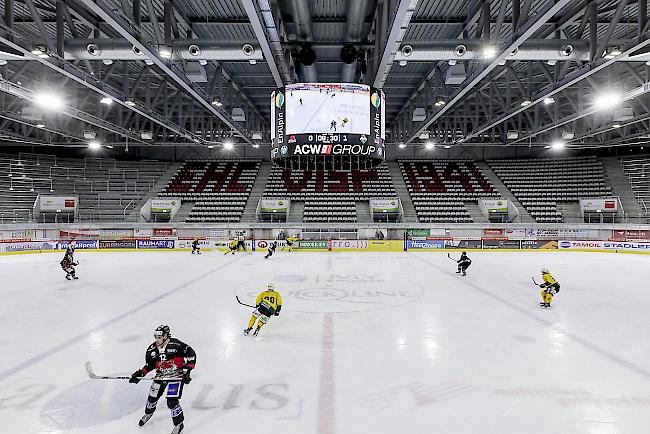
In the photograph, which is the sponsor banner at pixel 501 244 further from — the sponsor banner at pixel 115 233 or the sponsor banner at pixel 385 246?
the sponsor banner at pixel 115 233

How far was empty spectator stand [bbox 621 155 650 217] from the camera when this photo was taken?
106ft

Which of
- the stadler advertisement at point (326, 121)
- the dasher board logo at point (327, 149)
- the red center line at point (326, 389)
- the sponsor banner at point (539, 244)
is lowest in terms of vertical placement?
the red center line at point (326, 389)

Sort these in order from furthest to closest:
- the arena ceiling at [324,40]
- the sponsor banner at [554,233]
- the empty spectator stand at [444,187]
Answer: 1. the empty spectator stand at [444,187]
2. the sponsor banner at [554,233]
3. the arena ceiling at [324,40]

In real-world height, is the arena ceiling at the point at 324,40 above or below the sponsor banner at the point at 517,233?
above

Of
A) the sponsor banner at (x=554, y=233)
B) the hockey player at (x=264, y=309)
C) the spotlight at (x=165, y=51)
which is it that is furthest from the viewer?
the sponsor banner at (x=554, y=233)

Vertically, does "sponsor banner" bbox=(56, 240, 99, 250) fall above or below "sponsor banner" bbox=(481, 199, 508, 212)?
below

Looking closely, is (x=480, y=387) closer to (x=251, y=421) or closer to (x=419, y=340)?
(x=419, y=340)

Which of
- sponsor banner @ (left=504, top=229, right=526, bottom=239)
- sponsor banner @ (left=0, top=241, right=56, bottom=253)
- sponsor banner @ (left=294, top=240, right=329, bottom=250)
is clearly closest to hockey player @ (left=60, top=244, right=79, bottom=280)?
sponsor banner @ (left=0, top=241, right=56, bottom=253)

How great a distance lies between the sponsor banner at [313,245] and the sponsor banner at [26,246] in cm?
1877

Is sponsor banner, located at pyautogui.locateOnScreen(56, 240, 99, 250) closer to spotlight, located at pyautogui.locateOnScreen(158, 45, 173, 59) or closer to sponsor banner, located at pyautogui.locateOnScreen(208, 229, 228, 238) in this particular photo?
sponsor banner, located at pyautogui.locateOnScreen(208, 229, 228, 238)

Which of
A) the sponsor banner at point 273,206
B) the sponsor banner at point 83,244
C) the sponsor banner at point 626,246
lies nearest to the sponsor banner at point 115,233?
the sponsor banner at point 83,244

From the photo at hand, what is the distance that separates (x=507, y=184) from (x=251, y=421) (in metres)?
39.1

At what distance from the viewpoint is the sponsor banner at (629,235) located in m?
27.4

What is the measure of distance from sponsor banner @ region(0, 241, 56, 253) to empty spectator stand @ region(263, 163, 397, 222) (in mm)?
17931
